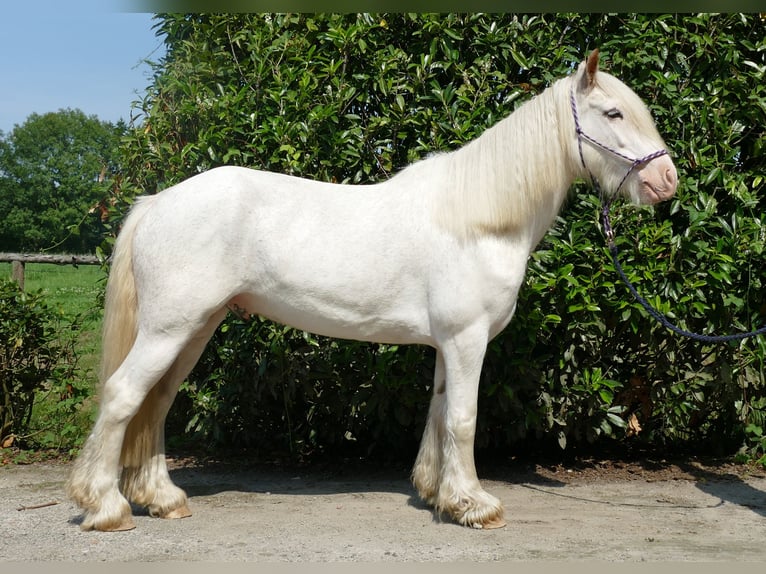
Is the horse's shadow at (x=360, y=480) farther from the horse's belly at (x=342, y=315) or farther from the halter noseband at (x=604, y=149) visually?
the halter noseband at (x=604, y=149)

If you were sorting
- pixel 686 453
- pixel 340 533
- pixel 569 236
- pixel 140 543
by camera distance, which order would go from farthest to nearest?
1. pixel 686 453
2. pixel 569 236
3. pixel 340 533
4. pixel 140 543

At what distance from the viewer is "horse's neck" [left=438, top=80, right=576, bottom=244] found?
12.1ft

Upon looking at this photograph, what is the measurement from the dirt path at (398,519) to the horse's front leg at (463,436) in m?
0.09

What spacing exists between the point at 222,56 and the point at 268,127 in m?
0.74

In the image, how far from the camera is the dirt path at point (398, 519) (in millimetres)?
3318

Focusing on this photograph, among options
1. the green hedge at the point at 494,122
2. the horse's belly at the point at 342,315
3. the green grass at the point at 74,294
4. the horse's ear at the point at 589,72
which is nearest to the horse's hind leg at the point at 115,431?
the horse's belly at the point at 342,315

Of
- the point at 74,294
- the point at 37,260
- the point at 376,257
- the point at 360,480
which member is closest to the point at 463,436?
the point at 376,257

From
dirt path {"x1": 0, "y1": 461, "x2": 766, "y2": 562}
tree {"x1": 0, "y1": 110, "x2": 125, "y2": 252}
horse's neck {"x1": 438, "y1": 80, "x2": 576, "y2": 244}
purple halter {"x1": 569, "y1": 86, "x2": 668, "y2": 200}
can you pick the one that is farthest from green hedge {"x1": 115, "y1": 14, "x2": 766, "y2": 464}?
tree {"x1": 0, "y1": 110, "x2": 125, "y2": 252}

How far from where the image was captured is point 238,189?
3.70 m

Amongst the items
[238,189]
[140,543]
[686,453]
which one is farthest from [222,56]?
[686,453]

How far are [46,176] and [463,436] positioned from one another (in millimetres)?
24283

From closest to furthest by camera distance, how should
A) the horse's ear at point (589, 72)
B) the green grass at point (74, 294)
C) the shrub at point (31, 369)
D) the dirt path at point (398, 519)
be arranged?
1. the dirt path at point (398, 519)
2. the horse's ear at point (589, 72)
3. the shrub at point (31, 369)
4. the green grass at point (74, 294)

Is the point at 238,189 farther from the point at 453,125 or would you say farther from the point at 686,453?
the point at 686,453

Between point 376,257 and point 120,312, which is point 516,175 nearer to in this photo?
point 376,257
